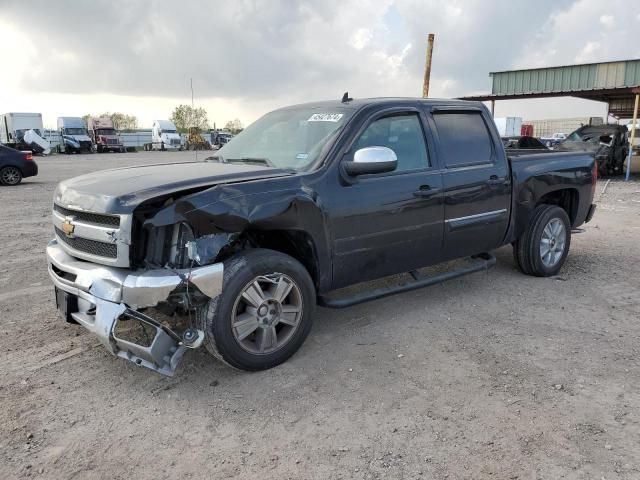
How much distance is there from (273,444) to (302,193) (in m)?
1.63

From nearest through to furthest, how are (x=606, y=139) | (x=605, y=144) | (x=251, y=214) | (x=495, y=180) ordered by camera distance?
(x=251, y=214)
(x=495, y=180)
(x=605, y=144)
(x=606, y=139)

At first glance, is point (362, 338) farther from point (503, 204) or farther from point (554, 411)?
point (503, 204)

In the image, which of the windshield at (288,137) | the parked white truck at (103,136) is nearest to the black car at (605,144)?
the windshield at (288,137)

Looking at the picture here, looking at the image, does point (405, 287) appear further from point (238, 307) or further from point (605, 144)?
point (605, 144)

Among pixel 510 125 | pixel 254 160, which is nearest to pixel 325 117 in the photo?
pixel 254 160

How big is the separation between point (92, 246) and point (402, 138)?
2562 millimetres

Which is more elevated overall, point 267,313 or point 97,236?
point 97,236

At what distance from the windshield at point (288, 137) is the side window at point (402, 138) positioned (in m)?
0.25

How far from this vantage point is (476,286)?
552cm

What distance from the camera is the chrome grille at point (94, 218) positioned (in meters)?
3.17

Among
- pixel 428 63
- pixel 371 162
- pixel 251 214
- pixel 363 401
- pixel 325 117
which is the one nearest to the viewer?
pixel 363 401

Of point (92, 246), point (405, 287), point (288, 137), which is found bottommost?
point (405, 287)

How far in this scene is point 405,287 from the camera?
4.31m

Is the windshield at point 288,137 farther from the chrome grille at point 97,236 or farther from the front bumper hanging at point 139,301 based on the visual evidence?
the chrome grille at point 97,236
